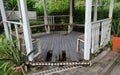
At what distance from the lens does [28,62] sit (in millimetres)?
2984

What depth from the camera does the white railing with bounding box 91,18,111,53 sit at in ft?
10.9

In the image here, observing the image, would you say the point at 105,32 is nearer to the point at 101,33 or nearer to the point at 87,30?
the point at 101,33

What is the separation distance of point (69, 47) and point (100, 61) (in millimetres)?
1346

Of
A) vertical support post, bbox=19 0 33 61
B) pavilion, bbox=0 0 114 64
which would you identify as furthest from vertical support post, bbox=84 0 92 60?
vertical support post, bbox=19 0 33 61

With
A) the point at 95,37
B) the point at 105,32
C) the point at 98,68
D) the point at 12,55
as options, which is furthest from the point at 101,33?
the point at 12,55

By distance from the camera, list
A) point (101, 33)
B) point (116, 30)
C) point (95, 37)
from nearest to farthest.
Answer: point (95, 37), point (101, 33), point (116, 30)

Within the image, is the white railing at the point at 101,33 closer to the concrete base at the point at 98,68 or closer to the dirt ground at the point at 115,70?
the concrete base at the point at 98,68

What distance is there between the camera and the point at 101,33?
3.84 meters

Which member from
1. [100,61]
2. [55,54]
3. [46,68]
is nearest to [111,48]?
[100,61]

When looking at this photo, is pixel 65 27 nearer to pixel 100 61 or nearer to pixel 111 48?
pixel 111 48

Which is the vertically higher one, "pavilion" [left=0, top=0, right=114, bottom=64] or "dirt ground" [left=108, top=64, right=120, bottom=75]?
"pavilion" [left=0, top=0, right=114, bottom=64]

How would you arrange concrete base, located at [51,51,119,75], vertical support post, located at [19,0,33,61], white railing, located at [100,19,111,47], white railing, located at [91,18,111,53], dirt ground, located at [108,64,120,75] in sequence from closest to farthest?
1. vertical support post, located at [19,0,33,61]
2. concrete base, located at [51,51,119,75]
3. dirt ground, located at [108,64,120,75]
4. white railing, located at [91,18,111,53]
5. white railing, located at [100,19,111,47]

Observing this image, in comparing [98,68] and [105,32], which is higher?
[105,32]

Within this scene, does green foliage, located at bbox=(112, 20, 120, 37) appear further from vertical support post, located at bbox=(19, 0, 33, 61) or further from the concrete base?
vertical support post, located at bbox=(19, 0, 33, 61)
